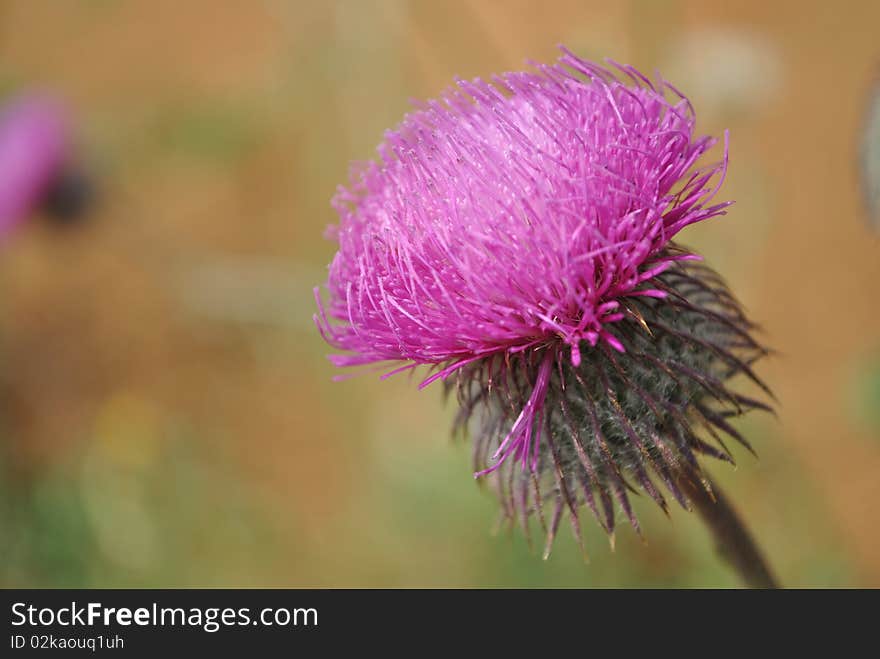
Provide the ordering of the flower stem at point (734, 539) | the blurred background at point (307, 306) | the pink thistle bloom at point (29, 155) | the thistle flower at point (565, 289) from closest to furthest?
the thistle flower at point (565, 289), the flower stem at point (734, 539), the blurred background at point (307, 306), the pink thistle bloom at point (29, 155)

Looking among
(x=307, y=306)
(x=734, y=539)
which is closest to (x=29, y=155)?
(x=307, y=306)

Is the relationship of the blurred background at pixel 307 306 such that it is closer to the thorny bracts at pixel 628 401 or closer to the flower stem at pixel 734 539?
the flower stem at pixel 734 539

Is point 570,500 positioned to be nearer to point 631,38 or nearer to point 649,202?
point 649,202

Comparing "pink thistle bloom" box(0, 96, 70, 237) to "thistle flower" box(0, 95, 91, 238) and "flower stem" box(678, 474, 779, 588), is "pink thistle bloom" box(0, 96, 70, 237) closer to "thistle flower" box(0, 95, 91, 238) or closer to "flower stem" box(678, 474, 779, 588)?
"thistle flower" box(0, 95, 91, 238)

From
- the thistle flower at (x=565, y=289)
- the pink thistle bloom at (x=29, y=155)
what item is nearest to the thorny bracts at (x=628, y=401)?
the thistle flower at (x=565, y=289)

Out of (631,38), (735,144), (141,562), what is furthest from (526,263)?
(735,144)

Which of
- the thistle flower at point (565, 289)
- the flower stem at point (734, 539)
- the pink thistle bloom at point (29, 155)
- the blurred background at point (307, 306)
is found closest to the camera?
the thistle flower at point (565, 289)
